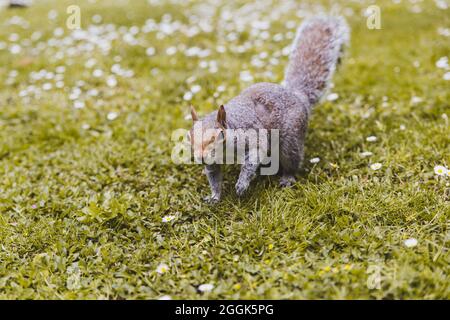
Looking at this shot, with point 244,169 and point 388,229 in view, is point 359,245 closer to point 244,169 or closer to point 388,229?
point 388,229

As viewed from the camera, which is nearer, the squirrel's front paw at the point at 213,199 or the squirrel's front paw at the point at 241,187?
the squirrel's front paw at the point at 241,187

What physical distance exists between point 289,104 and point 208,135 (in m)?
1.00

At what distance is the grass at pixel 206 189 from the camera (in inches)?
108

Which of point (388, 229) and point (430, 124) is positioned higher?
point (430, 124)

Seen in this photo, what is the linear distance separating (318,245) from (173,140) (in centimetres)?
198

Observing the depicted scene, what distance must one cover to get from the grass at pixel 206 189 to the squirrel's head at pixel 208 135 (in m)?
0.64

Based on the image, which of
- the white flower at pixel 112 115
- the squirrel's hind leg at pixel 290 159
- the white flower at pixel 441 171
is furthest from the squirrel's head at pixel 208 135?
the white flower at pixel 112 115

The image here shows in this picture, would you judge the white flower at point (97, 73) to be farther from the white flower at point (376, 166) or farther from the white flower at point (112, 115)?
the white flower at point (376, 166)

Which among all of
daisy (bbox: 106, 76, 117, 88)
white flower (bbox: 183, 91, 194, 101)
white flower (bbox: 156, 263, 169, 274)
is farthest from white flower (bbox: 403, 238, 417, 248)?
daisy (bbox: 106, 76, 117, 88)

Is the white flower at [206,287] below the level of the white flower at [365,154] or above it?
below

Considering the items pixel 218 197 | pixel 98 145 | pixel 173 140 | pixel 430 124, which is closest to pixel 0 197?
pixel 98 145

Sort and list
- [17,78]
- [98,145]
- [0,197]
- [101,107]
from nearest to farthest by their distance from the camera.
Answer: [0,197], [98,145], [101,107], [17,78]

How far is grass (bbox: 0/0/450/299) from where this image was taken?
2738mm

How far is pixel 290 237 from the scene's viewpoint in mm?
3002
